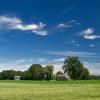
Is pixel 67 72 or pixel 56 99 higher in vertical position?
pixel 67 72

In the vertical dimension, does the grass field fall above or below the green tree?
below

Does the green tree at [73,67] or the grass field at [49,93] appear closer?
the grass field at [49,93]

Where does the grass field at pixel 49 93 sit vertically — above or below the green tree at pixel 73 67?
below

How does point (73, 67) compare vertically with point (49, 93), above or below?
above

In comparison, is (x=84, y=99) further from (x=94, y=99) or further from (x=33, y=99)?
(x=33, y=99)

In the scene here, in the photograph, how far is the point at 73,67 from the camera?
193125 millimetres

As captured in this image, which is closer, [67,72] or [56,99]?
[56,99]

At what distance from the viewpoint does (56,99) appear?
2539cm

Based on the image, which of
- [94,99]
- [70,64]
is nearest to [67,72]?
[70,64]

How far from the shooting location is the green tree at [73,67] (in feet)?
637

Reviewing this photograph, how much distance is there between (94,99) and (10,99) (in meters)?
6.97

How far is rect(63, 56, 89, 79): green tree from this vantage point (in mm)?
194100

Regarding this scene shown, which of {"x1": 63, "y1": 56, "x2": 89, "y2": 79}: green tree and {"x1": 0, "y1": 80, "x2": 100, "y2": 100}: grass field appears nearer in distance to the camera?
{"x1": 0, "y1": 80, "x2": 100, "y2": 100}: grass field

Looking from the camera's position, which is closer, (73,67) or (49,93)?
(49,93)
